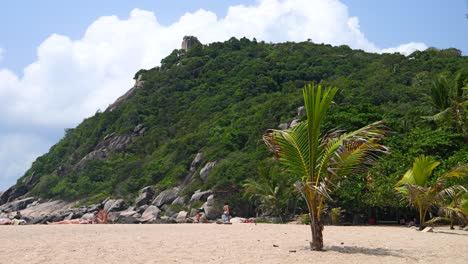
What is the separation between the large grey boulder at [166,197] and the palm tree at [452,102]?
26852mm

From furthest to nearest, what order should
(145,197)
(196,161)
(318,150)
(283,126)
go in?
(196,161)
(145,197)
(283,126)
(318,150)

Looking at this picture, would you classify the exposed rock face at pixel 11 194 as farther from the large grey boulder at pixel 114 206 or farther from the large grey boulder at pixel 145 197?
the large grey boulder at pixel 145 197

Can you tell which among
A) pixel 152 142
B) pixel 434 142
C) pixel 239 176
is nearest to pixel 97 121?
pixel 152 142

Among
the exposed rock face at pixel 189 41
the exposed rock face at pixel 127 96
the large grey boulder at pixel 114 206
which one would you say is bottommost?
the large grey boulder at pixel 114 206

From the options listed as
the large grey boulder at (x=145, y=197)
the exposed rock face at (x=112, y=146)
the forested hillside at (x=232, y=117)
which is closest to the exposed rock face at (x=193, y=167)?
the forested hillside at (x=232, y=117)

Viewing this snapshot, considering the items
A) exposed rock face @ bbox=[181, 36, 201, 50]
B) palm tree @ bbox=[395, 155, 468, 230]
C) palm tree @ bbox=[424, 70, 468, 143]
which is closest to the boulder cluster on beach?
palm tree @ bbox=[424, 70, 468, 143]

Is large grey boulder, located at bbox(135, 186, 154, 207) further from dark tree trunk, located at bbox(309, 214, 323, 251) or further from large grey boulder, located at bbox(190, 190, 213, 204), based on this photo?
dark tree trunk, located at bbox(309, 214, 323, 251)

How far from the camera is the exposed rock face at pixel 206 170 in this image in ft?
157

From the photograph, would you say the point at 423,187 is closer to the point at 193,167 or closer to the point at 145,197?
the point at 145,197

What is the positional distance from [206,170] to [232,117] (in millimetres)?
13696

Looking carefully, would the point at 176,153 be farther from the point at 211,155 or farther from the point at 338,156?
the point at 338,156

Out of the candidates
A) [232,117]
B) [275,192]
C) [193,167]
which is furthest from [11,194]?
[275,192]

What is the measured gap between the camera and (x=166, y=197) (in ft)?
159

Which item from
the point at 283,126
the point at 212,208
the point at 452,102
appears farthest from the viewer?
the point at 283,126
